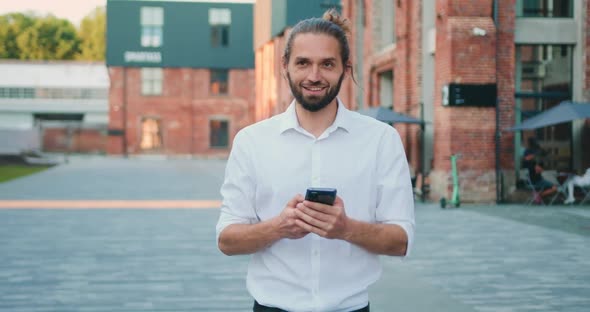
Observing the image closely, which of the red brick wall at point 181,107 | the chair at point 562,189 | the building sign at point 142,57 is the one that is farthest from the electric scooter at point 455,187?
the building sign at point 142,57

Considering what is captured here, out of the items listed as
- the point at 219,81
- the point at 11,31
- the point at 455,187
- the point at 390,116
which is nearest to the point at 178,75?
the point at 219,81

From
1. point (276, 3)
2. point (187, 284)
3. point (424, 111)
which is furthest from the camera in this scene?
point (276, 3)

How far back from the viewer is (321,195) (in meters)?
2.32

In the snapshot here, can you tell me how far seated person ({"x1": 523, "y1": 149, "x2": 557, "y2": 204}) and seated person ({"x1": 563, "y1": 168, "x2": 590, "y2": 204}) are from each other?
32 cm

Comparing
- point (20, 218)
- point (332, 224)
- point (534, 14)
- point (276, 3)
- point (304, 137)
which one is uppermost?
point (276, 3)

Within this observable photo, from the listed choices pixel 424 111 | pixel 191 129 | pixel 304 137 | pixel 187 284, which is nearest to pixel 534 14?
pixel 424 111

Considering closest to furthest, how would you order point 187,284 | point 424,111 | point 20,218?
1. point 187,284
2. point 20,218
3. point 424,111

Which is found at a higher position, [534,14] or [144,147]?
[534,14]

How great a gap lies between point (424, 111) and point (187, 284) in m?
13.3

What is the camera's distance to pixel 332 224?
238cm

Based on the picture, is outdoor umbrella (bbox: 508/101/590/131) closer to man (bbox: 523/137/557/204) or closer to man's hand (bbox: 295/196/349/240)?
man (bbox: 523/137/557/204)

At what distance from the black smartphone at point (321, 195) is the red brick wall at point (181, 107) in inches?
2016

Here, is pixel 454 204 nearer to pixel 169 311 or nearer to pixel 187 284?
pixel 187 284

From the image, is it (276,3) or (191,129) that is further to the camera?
(191,129)
